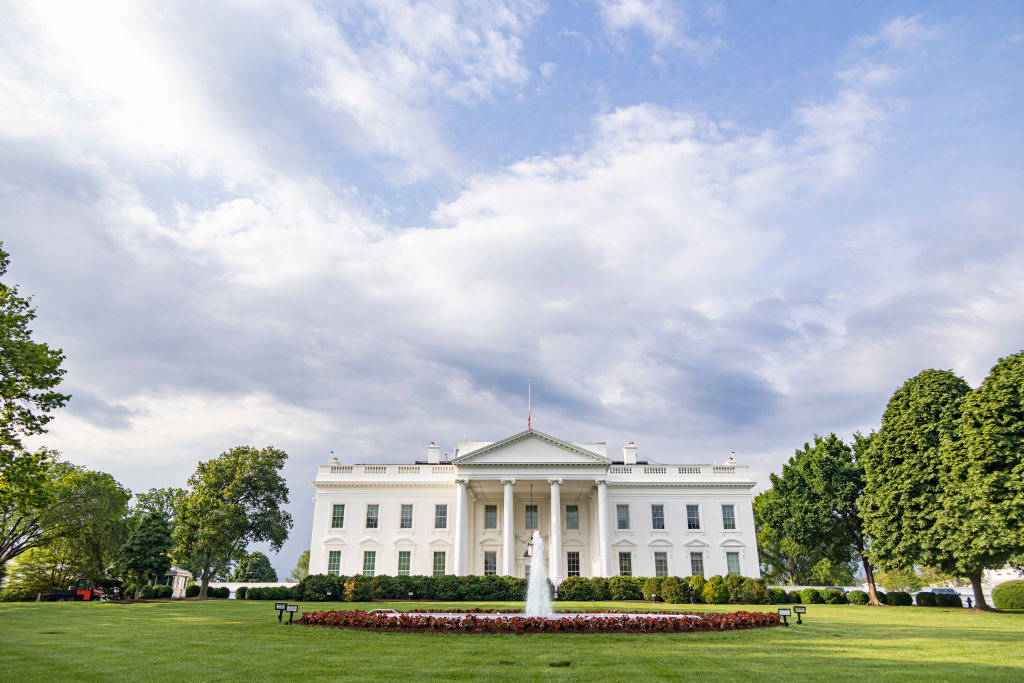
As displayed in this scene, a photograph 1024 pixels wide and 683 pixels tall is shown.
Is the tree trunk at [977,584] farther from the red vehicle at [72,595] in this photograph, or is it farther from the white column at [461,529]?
the red vehicle at [72,595]

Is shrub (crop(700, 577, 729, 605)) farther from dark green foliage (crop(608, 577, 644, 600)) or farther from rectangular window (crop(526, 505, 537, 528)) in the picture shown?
rectangular window (crop(526, 505, 537, 528))

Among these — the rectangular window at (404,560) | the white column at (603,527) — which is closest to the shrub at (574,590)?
the white column at (603,527)

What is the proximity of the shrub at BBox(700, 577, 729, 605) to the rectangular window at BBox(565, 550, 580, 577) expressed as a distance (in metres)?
13.1

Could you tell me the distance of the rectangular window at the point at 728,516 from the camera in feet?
147

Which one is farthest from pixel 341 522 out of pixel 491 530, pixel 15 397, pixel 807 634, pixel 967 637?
pixel 967 637

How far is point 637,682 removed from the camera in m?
10.0

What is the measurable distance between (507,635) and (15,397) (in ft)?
67.8

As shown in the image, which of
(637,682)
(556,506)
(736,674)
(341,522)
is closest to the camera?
(637,682)

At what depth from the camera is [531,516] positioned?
46.5 meters

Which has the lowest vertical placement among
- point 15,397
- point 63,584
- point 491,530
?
point 63,584

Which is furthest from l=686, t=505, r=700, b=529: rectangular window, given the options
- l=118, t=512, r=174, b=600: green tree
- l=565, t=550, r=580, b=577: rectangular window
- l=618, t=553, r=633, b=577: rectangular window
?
l=118, t=512, r=174, b=600: green tree

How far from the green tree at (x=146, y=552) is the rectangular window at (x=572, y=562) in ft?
84.4

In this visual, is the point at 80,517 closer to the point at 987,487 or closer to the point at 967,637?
the point at 967,637

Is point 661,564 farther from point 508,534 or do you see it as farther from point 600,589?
point 508,534
